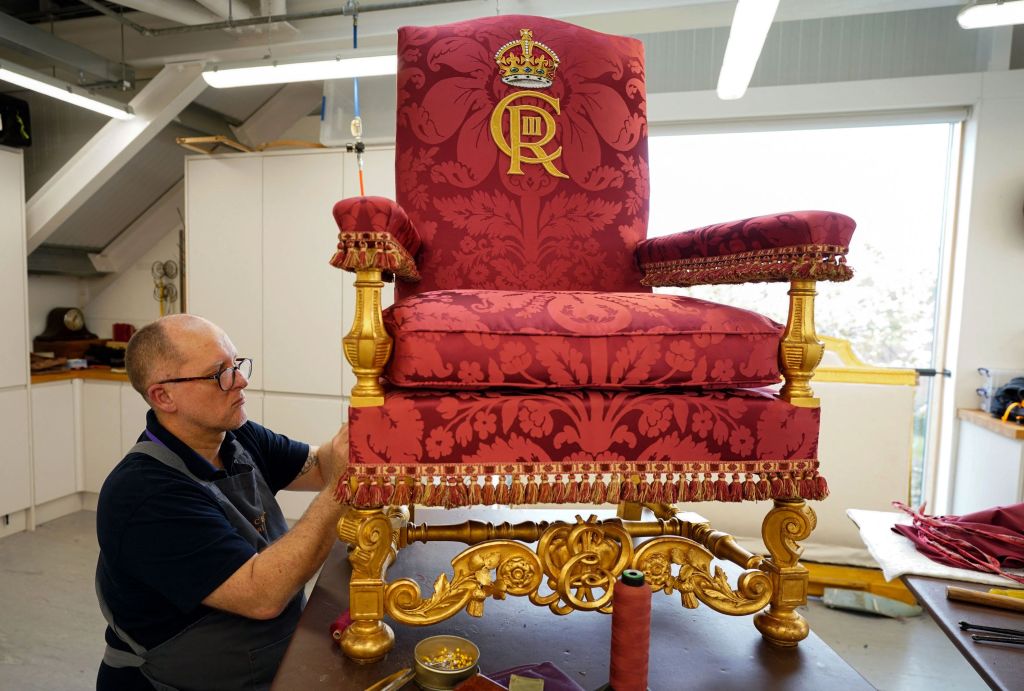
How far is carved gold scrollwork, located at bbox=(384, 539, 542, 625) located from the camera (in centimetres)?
101

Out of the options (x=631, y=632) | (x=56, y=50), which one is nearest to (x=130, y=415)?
(x=56, y=50)

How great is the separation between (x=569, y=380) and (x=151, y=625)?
3.30 feet

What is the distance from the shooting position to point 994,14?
209 centimetres

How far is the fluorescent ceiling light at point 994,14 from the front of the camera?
2039 mm

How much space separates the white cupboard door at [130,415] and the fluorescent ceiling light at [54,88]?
1586 mm

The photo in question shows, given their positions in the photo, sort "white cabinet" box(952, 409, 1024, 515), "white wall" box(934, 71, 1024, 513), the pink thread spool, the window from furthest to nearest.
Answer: the window, "white wall" box(934, 71, 1024, 513), "white cabinet" box(952, 409, 1024, 515), the pink thread spool

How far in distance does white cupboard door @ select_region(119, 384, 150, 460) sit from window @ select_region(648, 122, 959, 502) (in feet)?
11.3

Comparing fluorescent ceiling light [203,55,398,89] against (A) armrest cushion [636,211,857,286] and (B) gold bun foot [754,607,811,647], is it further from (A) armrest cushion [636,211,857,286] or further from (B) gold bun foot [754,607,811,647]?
(B) gold bun foot [754,607,811,647]

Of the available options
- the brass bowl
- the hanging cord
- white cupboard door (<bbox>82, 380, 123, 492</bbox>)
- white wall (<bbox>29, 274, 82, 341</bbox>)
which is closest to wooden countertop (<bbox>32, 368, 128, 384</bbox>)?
white cupboard door (<bbox>82, 380, 123, 492</bbox>)

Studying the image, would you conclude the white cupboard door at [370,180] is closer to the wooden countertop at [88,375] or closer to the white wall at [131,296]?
the wooden countertop at [88,375]

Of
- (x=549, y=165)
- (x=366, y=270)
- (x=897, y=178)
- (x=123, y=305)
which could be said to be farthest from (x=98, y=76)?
(x=897, y=178)

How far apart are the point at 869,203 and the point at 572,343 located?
3.06 meters

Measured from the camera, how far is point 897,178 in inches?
128

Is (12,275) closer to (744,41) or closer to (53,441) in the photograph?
(53,441)
